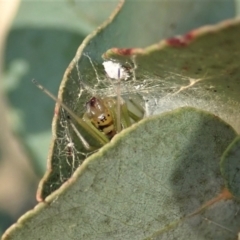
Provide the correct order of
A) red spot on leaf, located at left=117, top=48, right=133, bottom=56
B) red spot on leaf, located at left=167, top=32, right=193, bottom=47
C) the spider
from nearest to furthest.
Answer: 1. red spot on leaf, located at left=167, top=32, right=193, bottom=47
2. red spot on leaf, located at left=117, top=48, right=133, bottom=56
3. the spider

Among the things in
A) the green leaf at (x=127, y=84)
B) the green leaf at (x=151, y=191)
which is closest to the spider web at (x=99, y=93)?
the green leaf at (x=127, y=84)

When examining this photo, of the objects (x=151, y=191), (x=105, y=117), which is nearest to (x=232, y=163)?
(x=151, y=191)

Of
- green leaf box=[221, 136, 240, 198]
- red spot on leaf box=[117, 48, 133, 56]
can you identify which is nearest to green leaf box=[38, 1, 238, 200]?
red spot on leaf box=[117, 48, 133, 56]

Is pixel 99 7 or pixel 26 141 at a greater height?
pixel 99 7

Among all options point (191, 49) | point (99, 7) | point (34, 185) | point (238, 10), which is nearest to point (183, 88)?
point (191, 49)

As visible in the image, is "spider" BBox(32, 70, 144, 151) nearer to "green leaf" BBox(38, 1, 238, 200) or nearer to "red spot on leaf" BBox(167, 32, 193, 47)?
"green leaf" BBox(38, 1, 238, 200)

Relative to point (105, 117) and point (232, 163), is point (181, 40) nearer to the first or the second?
point (232, 163)

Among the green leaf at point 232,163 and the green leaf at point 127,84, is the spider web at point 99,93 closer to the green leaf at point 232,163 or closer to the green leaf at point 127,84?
the green leaf at point 127,84

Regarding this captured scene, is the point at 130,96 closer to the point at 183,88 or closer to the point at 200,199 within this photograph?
the point at 183,88
